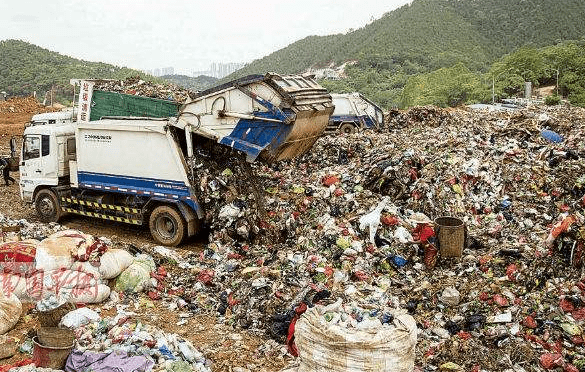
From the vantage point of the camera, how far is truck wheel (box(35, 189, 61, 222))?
980cm

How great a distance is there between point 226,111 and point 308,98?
1304 mm

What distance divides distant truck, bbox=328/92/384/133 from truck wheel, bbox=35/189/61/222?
9.28 meters

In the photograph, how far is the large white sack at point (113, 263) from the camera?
6.36 metres

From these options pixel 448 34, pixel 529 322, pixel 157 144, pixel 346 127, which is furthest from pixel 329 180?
pixel 448 34

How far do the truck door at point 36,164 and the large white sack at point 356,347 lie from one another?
719cm

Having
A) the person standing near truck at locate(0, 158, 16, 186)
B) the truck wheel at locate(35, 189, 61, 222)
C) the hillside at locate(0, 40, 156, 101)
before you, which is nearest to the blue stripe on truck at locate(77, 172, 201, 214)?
the truck wheel at locate(35, 189, 61, 222)

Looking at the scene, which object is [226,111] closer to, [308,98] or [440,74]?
[308,98]

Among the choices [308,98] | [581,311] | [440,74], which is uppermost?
[440,74]

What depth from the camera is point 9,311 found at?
5.48 meters

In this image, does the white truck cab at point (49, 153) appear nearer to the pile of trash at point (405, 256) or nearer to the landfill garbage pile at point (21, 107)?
the pile of trash at point (405, 256)

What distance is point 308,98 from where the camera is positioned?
8.23 meters

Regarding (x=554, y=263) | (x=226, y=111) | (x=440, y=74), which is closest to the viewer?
(x=554, y=263)

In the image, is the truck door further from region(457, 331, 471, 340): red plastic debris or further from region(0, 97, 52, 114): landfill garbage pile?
region(0, 97, 52, 114): landfill garbage pile

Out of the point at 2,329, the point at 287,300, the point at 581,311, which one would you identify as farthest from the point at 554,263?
the point at 2,329
